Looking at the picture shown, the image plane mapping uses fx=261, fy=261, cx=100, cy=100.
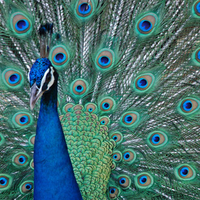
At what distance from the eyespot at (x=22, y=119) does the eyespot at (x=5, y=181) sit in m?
0.30

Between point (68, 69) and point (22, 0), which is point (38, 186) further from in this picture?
point (22, 0)

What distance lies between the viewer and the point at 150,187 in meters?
1.63

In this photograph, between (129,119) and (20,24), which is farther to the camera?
(129,119)

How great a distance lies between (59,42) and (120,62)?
372 millimetres

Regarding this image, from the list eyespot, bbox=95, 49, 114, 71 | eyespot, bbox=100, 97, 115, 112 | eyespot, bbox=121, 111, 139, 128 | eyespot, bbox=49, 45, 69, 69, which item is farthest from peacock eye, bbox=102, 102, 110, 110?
eyespot, bbox=49, 45, 69, 69

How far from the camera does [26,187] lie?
1.58m

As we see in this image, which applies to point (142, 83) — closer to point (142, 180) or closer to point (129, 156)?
point (129, 156)

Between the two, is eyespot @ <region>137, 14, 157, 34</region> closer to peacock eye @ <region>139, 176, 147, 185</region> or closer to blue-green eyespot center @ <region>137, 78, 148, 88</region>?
blue-green eyespot center @ <region>137, 78, 148, 88</region>

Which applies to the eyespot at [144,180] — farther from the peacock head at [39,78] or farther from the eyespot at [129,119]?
the peacock head at [39,78]

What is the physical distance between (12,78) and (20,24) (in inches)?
12.0

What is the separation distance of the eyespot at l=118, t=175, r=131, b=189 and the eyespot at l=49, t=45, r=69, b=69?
78cm

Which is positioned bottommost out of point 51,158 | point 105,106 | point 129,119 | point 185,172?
point 185,172

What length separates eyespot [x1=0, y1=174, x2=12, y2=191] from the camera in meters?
1.50

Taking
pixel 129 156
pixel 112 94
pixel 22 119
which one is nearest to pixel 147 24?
pixel 112 94
